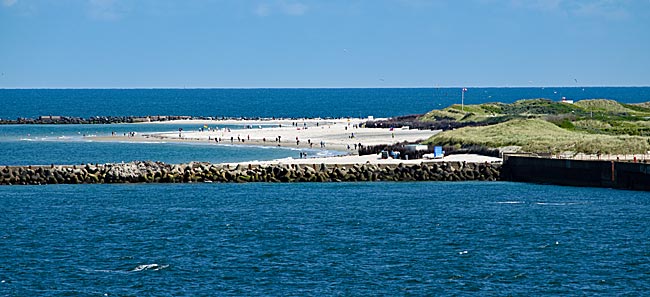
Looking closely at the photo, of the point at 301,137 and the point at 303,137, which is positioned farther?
the point at 301,137

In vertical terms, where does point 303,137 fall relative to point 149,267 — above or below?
above

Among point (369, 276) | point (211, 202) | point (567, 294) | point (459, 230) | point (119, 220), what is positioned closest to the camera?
point (567, 294)

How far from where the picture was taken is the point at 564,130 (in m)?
105

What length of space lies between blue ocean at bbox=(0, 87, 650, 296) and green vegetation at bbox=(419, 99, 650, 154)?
31.9 feet

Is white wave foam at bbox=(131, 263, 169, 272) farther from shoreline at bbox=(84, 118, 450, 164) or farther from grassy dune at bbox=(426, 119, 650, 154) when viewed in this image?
shoreline at bbox=(84, 118, 450, 164)

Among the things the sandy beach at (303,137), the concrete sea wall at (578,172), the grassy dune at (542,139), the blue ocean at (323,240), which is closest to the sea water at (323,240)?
the blue ocean at (323,240)

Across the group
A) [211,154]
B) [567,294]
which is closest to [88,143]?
[211,154]

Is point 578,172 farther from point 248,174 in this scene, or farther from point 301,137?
point 301,137

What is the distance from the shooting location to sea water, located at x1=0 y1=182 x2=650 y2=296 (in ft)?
153

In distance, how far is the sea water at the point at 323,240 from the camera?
46781 millimetres

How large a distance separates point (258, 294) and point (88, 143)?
86.3m

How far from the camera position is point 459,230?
6047 centimetres

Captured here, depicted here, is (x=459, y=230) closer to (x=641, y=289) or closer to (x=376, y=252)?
(x=376, y=252)

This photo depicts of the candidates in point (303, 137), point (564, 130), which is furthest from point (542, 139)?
point (303, 137)
